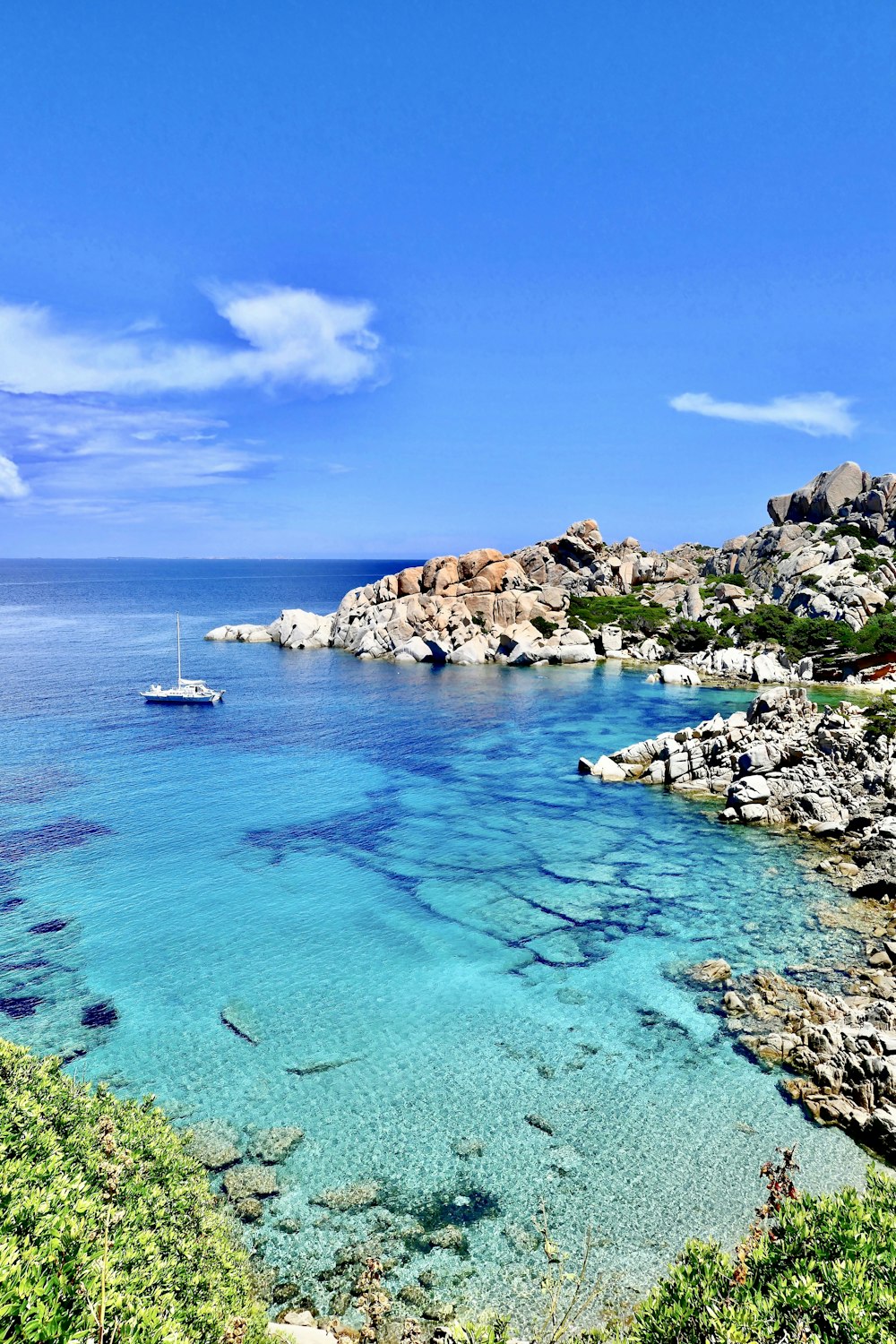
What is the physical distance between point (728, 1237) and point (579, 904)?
1499 centimetres

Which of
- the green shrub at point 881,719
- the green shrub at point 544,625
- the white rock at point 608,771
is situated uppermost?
the green shrub at point 544,625

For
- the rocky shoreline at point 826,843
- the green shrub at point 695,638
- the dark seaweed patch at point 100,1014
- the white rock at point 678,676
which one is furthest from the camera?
the green shrub at point 695,638

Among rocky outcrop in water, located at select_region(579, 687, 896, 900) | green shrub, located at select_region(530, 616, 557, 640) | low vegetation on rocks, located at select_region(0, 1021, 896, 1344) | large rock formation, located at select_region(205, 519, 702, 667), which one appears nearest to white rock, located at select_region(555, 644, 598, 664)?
large rock formation, located at select_region(205, 519, 702, 667)

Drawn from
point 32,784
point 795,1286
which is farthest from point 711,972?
point 32,784

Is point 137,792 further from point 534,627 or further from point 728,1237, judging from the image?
point 534,627

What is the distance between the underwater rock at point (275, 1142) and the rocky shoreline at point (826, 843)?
11.8 metres

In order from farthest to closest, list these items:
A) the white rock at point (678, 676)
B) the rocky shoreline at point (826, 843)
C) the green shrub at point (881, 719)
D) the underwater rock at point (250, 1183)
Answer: the white rock at point (678, 676)
the green shrub at point (881, 719)
the rocky shoreline at point (826, 843)
the underwater rock at point (250, 1183)

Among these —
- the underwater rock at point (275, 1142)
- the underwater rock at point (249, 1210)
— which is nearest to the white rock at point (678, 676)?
the underwater rock at point (275, 1142)

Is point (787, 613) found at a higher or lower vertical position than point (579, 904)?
higher

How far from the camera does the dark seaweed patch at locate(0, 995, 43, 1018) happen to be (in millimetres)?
20609

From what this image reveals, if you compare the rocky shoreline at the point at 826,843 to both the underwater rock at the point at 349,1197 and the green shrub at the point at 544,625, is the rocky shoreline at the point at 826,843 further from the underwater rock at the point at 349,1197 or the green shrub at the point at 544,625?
the green shrub at the point at 544,625

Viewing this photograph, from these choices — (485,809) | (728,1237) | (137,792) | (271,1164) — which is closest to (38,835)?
(137,792)

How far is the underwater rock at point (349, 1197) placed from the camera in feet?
46.3

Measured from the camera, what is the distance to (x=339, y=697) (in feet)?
230
